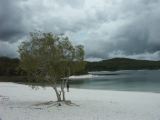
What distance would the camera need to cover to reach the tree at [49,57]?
26.0 meters

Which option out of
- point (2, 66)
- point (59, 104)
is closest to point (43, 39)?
point (59, 104)

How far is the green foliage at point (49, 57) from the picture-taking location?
25984mm

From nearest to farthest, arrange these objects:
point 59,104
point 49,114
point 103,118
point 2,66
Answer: point 103,118 → point 49,114 → point 59,104 → point 2,66

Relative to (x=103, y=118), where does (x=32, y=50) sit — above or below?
above

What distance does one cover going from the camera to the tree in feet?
85.3

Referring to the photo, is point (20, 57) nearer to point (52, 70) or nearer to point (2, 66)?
point (52, 70)

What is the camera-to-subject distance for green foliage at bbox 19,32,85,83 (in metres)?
26.0

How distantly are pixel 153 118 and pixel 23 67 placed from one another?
11.7m

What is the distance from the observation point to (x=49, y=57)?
85.7ft

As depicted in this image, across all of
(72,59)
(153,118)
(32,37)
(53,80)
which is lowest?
(153,118)

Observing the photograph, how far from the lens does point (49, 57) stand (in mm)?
26125

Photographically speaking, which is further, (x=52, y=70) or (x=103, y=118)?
(x=52, y=70)

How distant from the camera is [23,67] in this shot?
26688 mm

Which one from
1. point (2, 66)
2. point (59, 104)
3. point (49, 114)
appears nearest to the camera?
point (49, 114)
